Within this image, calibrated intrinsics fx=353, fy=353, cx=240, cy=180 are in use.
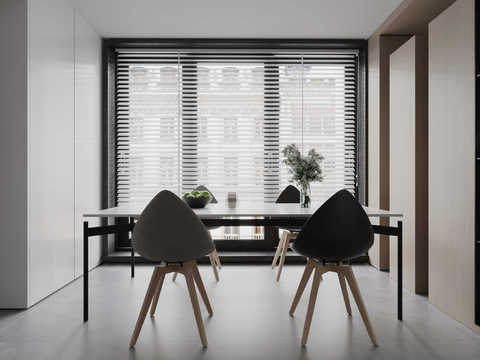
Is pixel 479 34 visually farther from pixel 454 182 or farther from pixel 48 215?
pixel 48 215

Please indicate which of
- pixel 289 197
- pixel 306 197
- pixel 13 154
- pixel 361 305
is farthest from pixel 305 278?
pixel 13 154

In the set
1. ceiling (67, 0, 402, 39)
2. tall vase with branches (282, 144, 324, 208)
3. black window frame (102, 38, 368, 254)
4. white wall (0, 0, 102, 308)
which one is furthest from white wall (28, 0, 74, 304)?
tall vase with branches (282, 144, 324, 208)

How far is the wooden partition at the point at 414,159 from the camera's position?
9.95ft

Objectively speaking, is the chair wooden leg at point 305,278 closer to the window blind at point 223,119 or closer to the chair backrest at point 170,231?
the chair backrest at point 170,231

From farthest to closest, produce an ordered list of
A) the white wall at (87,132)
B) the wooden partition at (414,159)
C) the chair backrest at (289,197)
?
1. the chair backrest at (289,197)
2. the white wall at (87,132)
3. the wooden partition at (414,159)

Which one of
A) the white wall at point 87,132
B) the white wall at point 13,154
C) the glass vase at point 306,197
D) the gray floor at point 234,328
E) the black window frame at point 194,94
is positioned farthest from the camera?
the black window frame at point 194,94

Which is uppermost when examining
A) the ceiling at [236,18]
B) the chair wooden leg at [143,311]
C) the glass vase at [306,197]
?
the ceiling at [236,18]

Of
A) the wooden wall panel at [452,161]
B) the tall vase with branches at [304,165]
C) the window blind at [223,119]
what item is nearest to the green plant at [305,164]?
the tall vase with branches at [304,165]

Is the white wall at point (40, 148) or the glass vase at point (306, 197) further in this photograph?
the glass vase at point (306, 197)

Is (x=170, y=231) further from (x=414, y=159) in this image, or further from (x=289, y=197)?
(x=414, y=159)

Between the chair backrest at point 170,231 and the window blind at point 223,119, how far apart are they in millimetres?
2183

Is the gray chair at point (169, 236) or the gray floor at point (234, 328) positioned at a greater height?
the gray chair at point (169, 236)

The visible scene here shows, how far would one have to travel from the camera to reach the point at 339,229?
6.82 feet

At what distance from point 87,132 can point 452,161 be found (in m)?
3.35
